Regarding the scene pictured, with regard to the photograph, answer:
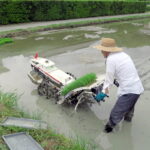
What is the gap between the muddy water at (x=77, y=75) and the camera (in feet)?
15.2

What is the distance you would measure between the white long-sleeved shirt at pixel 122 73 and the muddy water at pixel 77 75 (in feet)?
3.14

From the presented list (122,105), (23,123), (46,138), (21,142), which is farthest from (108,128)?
(21,142)

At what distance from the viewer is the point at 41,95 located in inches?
240

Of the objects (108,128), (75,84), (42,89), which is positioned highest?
(75,84)

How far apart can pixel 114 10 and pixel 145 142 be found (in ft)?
75.4

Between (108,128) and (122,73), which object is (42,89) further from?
(122,73)

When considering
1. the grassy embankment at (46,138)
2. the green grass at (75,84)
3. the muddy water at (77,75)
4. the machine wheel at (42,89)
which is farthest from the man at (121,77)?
the machine wheel at (42,89)

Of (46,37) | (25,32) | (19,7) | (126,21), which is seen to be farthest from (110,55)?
(126,21)

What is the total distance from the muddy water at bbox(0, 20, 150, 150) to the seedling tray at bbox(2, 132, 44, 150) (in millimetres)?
955

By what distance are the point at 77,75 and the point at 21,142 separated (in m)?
4.14

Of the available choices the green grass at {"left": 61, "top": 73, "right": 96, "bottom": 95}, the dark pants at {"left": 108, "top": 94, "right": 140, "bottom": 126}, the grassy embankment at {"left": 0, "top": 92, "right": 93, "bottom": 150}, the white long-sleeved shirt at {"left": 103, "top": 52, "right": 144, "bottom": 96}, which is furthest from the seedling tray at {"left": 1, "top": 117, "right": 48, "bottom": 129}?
the white long-sleeved shirt at {"left": 103, "top": 52, "right": 144, "bottom": 96}

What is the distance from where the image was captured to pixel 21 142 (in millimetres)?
3727

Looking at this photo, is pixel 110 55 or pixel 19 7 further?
pixel 19 7

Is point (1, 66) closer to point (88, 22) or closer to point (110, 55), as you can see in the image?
point (110, 55)
